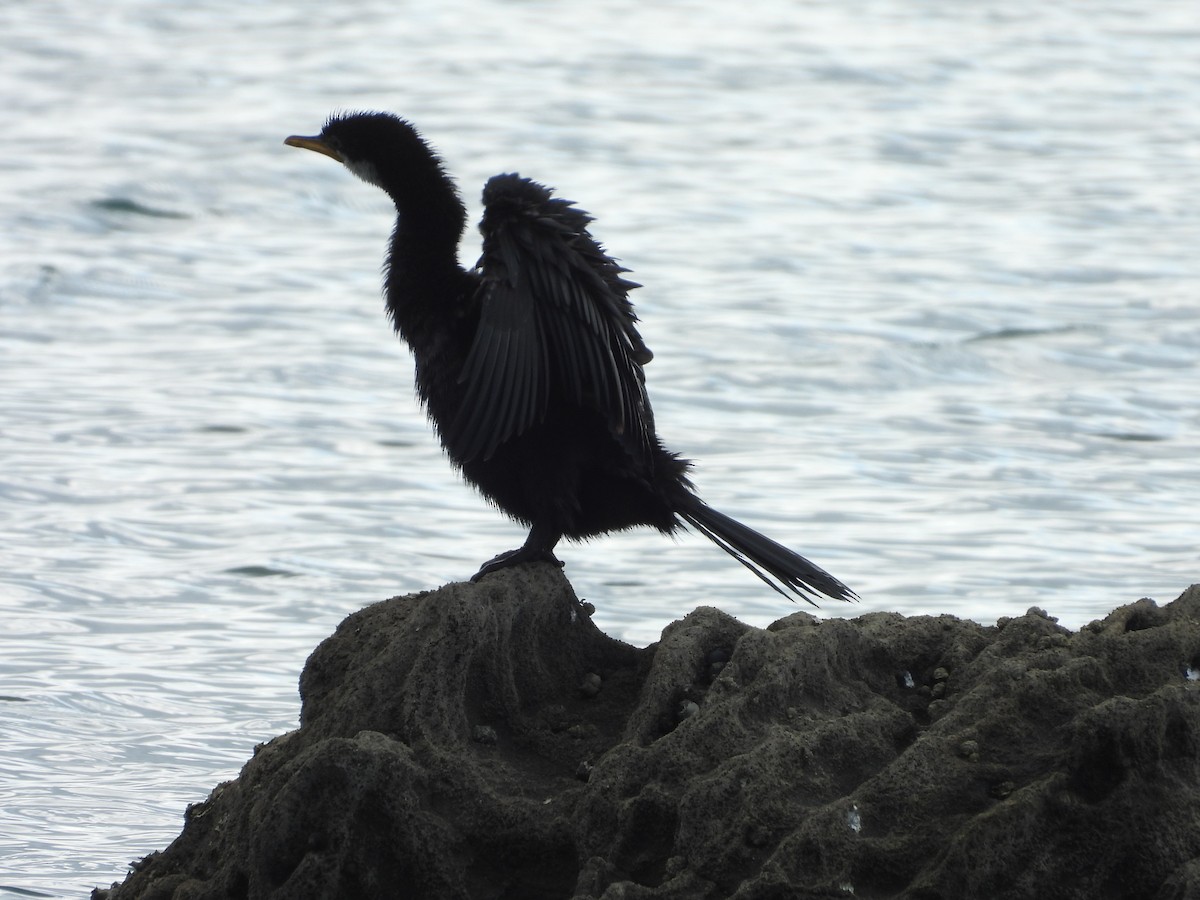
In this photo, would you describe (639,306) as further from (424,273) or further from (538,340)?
(538,340)

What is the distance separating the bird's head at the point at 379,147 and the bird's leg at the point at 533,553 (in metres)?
1.19

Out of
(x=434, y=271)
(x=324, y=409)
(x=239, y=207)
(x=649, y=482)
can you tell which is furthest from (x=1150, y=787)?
(x=239, y=207)

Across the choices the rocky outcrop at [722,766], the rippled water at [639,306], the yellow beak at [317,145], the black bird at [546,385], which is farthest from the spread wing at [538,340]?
the rippled water at [639,306]

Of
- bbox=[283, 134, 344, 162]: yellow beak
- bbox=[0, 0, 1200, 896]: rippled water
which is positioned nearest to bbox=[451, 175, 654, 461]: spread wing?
bbox=[283, 134, 344, 162]: yellow beak

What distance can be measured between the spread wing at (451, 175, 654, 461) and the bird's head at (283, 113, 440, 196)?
18.3 inches

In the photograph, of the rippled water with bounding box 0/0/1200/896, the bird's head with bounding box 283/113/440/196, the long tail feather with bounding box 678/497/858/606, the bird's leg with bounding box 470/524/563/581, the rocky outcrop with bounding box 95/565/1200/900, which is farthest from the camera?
the rippled water with bounding box 0/0/1200/896

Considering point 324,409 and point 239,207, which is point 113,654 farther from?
point 239,207

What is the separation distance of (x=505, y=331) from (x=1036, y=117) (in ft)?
61.5

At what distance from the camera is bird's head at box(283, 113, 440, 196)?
5.65 meters

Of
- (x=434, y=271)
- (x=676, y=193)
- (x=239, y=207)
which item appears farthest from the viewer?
(x=676, y=193)

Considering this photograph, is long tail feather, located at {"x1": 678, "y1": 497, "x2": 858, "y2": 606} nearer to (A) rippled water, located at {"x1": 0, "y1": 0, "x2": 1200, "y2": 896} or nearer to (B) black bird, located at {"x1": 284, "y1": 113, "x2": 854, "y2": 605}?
(B) black bird, located at {"x1": 284, "y1": 113, "x2": 854, "y2": 605}

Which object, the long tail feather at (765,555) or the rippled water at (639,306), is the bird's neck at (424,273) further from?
the rippled water at (639,306)

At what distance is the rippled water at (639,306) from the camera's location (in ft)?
31.4

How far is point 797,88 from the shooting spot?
24.2 m
